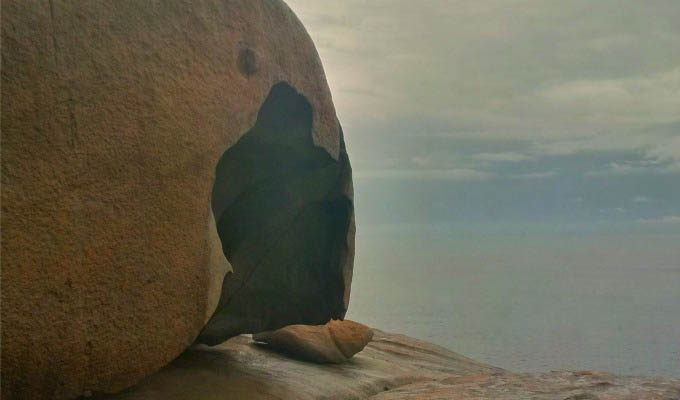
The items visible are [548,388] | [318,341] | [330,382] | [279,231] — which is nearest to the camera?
[548,388]

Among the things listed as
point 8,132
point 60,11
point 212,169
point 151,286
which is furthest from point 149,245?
point 60,11

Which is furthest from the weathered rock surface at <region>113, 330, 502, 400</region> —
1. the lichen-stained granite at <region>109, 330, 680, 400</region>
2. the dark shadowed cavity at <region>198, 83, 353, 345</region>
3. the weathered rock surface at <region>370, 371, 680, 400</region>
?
the weathered rock surface at <region>370, 371, 680, 400</region>

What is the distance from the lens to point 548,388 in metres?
4.67

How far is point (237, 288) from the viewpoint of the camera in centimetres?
517

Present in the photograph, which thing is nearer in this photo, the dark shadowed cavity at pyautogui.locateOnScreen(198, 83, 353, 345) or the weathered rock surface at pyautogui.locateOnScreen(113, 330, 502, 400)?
the weathered rock surface at pyautogui.locateOnScreen(113, 330, 502, 400)

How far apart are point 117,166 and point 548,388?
302cm

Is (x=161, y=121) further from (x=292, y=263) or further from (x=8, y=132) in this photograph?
(x=292, y=263)

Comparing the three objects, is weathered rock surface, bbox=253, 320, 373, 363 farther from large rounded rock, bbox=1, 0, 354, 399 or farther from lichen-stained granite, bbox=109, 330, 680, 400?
large rounded rock, bbox=1, 0, 354, 399

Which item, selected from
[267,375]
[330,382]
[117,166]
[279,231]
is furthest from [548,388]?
[117,166]

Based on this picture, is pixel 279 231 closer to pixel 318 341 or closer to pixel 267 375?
pixel 267 375

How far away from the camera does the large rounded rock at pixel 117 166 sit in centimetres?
304

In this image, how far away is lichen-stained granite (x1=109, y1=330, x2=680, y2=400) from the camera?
171 inches

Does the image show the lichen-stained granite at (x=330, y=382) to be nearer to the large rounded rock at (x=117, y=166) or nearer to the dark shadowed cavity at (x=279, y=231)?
the dark shadowed cavity at (x=279, y=231)

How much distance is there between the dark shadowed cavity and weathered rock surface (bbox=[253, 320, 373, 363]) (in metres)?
0.76
